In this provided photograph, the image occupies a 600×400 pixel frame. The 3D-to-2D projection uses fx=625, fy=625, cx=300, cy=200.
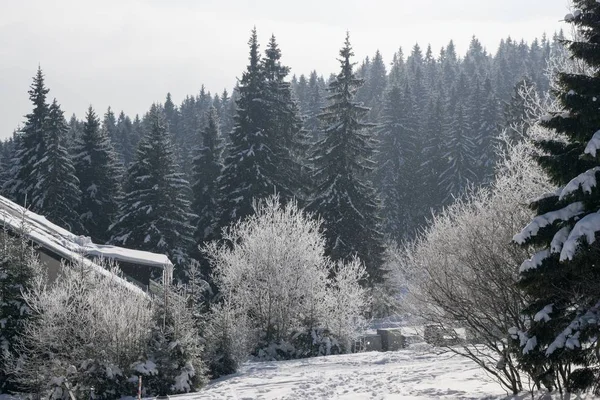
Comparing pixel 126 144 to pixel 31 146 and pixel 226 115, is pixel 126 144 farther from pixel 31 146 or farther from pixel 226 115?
pixel 31 146

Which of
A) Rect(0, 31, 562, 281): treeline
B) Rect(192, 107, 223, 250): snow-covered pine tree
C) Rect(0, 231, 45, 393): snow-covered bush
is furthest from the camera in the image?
Rect(192, 107, 223, 250): snow-covered pine tree

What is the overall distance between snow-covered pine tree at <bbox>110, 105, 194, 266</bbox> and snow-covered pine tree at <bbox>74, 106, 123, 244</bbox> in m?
3.61

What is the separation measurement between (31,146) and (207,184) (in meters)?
13.6

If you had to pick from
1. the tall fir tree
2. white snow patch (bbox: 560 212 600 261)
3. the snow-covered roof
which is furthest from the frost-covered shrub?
the tall fir tree

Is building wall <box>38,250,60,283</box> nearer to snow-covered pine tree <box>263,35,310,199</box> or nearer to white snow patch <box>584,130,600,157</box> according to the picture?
snow-covered pine tree <box>263,35,310,199</box>

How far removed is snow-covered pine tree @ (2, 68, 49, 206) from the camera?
45.8 metres

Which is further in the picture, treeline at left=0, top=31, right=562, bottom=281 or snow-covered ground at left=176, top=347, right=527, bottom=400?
treeline at left=0, top=31, right=562, bottom=281

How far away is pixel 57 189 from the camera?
43062 mm

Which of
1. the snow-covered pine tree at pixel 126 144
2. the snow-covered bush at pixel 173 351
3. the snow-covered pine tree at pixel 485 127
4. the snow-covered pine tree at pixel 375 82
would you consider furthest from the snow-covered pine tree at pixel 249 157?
the snow-covered pine tree at pixel 375 82

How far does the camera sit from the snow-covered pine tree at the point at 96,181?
45844mm

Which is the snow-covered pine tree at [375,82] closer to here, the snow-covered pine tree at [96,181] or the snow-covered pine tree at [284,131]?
the snow-covered pine tree at [284,131]

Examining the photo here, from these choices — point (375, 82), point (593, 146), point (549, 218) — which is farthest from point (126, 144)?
point (593, 146)

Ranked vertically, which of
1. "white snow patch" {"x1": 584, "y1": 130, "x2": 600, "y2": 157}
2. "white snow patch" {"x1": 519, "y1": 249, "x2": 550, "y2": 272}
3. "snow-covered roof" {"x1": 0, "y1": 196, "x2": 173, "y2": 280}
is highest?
"snow-covered roof" {"x1": 0, "y1": 196, "x2": 173, "y2": 280}

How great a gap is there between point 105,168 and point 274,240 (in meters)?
23.5
